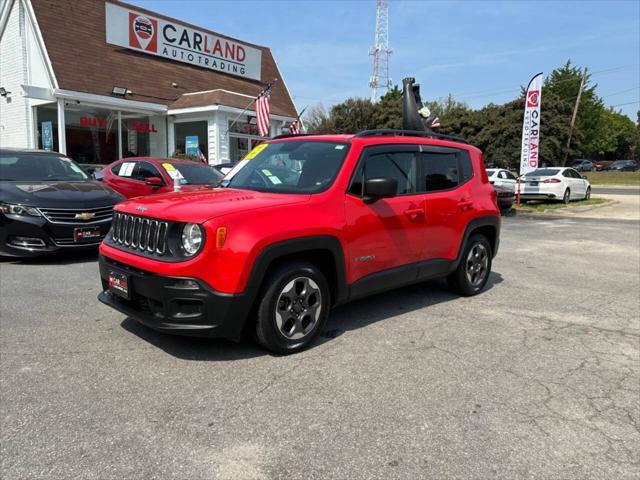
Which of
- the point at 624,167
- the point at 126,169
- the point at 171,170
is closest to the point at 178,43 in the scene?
the point at 126,169

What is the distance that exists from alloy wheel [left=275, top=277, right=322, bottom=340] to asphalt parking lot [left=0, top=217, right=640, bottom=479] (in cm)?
22

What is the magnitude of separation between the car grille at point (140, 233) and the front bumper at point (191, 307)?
0.73ft

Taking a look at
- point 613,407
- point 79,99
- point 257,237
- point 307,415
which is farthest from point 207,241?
point 79,99

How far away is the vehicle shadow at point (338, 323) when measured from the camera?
4.02 meters

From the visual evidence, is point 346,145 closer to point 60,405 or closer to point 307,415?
point 307,415

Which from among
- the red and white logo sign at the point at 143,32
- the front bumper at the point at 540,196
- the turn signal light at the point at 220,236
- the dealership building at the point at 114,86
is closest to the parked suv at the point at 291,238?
the turn signal light at the point at 220,236

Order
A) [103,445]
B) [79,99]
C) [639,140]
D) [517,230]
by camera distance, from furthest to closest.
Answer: [639,140] → [79,99] → [517,230] → [103,445]

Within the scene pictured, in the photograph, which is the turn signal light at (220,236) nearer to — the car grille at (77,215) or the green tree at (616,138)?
the car grille at (77,215)

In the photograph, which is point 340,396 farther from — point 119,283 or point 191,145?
point 191,145

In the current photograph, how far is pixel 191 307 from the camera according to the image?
11.9 ft

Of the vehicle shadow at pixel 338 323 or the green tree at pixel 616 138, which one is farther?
the green tree at pixel 616 138

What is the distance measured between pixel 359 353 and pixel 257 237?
1272mm

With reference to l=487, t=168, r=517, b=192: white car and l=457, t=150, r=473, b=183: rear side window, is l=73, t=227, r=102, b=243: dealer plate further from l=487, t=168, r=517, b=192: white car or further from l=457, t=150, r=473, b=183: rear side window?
l=487, t=168, r=517, b=192: white car

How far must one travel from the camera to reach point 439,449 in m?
2.76
